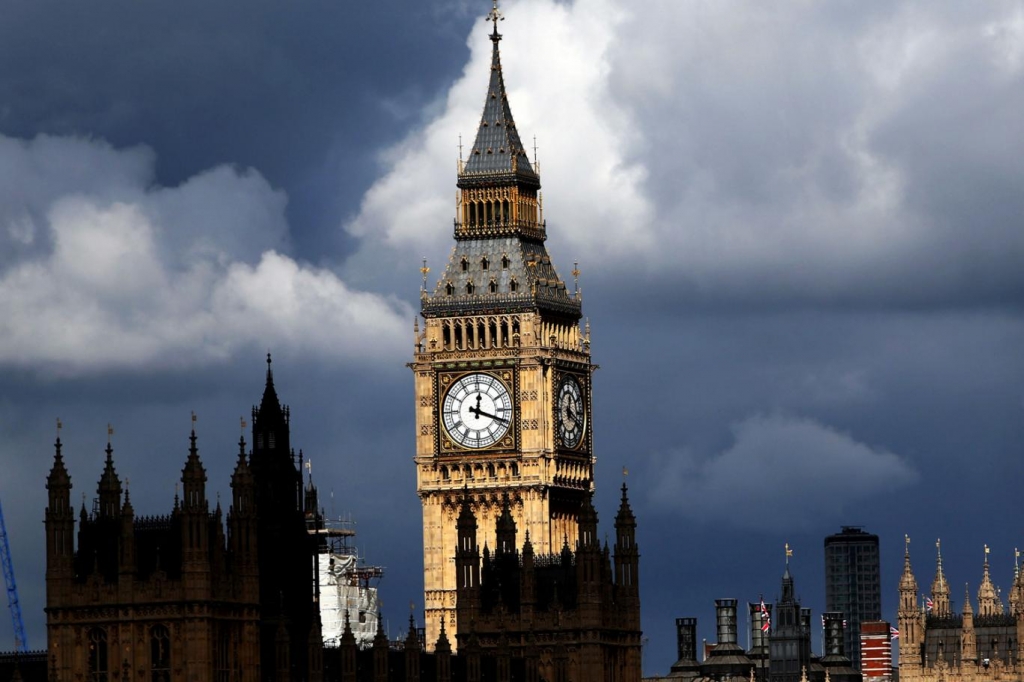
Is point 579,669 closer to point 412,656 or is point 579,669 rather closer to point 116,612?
point 412,656

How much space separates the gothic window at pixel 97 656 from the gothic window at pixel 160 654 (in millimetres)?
1954

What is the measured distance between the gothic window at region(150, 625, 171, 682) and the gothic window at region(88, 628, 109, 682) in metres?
1.95

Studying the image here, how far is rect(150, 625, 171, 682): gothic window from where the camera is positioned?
551 ft

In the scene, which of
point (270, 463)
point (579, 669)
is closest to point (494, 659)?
point (579, 669)

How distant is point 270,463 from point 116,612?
13300 mm

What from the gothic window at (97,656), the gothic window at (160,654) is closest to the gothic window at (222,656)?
the gothic window at (160,654)

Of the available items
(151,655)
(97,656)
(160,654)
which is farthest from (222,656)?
(97,656)

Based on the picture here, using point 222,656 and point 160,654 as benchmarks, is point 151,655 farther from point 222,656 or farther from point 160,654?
point 222,656

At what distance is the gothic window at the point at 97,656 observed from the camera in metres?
168

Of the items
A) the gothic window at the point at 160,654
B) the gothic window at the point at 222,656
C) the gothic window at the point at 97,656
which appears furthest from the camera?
the gothic window at the point at 222,656

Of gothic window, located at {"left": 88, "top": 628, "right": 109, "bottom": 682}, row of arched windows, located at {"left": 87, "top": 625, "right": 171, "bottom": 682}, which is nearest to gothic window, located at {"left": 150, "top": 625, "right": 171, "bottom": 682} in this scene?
row of arched windows, located at {"left": 87, "top": 625, "right": 171, "bottom": 682}

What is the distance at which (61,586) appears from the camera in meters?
168

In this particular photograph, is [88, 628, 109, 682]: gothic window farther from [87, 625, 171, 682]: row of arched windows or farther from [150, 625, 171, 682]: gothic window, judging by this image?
[150, 625, 171, 682]: gothic window

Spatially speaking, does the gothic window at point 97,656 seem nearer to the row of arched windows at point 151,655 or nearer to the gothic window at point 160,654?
the row of arched windows at point 151,655
